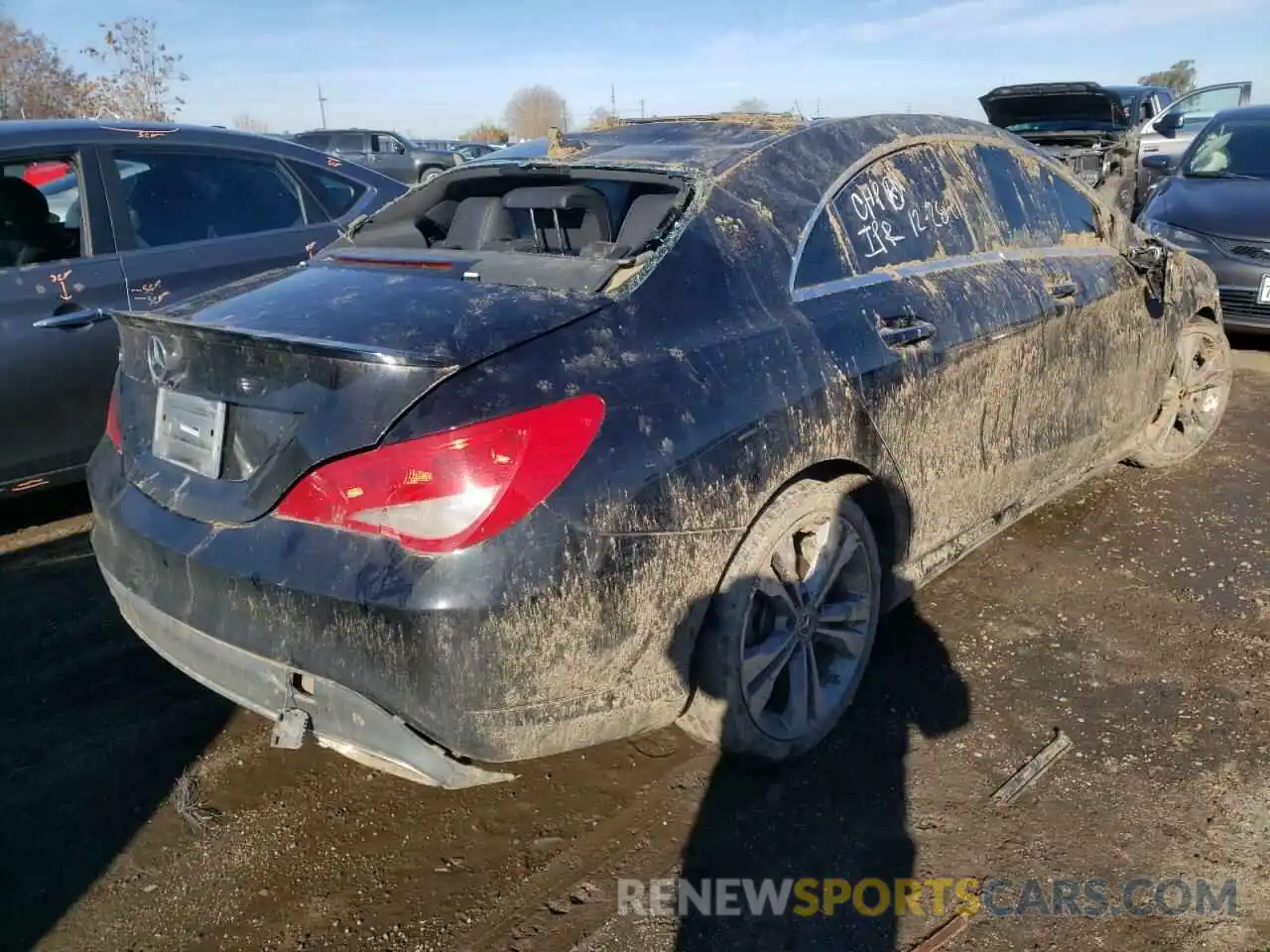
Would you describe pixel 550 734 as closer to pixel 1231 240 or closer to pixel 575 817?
pixel 575 817

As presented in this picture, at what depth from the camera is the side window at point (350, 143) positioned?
72.5 feet

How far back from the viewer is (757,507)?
2410 mm

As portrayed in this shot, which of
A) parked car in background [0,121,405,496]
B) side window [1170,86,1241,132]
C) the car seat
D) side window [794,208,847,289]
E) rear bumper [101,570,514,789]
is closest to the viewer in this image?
rear bumper [101,570,514,789]

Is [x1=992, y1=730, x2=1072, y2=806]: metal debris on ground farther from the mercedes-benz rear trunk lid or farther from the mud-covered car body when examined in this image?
the mud-covered car body

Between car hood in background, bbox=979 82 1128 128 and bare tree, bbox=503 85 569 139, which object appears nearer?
car hood in background, bbox=979 82 1128 128

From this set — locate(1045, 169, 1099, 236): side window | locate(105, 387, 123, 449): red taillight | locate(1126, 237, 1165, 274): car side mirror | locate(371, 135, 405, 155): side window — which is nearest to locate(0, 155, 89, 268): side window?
locate(105, 387, 123, 449): red taillight

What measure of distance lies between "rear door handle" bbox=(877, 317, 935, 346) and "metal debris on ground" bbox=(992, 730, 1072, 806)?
123cm

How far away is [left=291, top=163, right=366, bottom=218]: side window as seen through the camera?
16.6 feet

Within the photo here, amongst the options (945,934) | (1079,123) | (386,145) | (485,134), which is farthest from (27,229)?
(485,134)

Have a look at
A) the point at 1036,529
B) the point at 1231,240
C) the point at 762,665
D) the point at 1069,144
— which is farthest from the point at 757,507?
the point at 1069,144

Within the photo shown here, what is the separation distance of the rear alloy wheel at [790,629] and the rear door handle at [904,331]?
0.43m

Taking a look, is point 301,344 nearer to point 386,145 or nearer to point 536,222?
point 536,222

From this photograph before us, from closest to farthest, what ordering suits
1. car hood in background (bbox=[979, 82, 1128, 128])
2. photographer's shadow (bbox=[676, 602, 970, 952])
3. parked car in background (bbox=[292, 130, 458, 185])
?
photographer's shadow (bbox=[676, 602, 970, 952]), car hood in background (bbox=[979, 82, 1128, 128]), parked car in background (bbox=[292, 130, 458, 185])

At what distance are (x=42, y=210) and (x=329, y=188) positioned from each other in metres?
1.38
